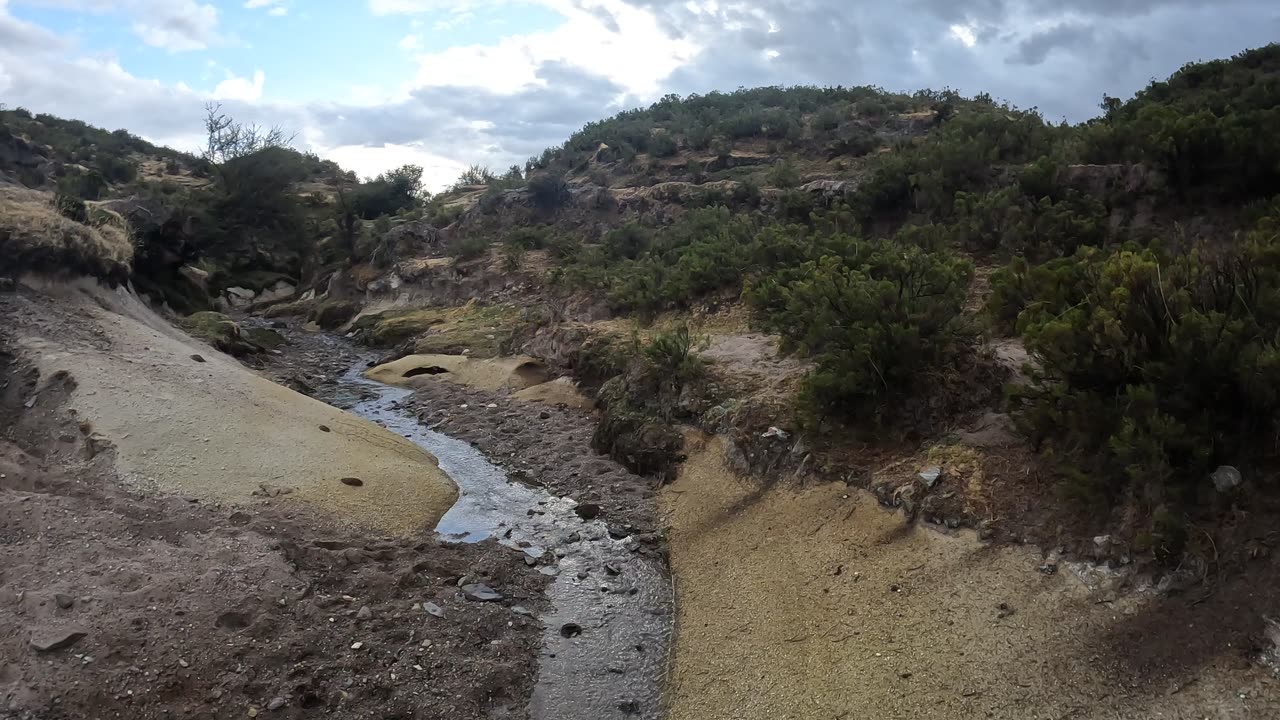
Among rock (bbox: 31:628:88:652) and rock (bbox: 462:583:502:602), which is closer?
rock (bbox: 31:628:88:652)

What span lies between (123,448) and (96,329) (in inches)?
234

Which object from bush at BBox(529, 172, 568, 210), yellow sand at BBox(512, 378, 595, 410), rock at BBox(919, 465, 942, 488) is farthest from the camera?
bush at BBox(529, 172, 568, 210)

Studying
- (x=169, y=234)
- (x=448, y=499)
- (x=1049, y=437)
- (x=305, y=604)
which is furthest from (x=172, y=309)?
(x=1049, y=437)

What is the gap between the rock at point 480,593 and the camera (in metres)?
9.18

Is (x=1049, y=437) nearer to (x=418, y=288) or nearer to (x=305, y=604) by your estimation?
(x=305, y=604)

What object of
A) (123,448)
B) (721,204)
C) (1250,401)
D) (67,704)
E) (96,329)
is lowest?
(67,704)

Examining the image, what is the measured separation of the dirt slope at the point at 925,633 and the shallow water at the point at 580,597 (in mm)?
367

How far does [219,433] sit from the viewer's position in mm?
12773

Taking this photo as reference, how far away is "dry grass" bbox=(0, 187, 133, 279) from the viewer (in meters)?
17.1

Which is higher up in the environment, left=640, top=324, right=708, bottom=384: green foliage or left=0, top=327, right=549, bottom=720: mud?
left=640, top=324, right=708, bottom=384: green foliage

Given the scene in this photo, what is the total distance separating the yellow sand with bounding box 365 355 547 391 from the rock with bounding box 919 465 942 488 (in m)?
12.6

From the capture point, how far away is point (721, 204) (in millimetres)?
30688

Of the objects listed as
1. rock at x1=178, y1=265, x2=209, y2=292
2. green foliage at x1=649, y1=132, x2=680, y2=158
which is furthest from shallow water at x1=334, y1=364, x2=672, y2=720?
rock at x1=178, y1=265, x2=209, y2=292

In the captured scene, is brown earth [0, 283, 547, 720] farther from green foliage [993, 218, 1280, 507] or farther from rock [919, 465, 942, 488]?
green foliage [993, 218, 1280, 507]
